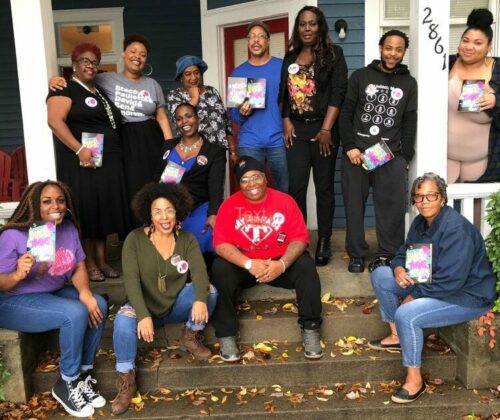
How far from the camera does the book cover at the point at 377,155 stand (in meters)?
3.93

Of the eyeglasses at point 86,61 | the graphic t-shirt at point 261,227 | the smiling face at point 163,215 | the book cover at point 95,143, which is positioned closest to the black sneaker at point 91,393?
the smiling face at point 163,215

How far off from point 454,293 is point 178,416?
5.78 feet

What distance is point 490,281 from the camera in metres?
3.41

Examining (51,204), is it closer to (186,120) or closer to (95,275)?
(95,275)

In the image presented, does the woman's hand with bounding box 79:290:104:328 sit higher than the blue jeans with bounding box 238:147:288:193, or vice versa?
the blue jeans with bounding box 238:147:288:193

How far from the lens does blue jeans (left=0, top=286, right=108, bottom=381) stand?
3.30m

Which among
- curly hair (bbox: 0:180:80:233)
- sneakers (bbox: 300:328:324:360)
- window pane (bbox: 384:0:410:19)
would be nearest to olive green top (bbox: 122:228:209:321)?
curly hair (bbox: 0:180:80:233)

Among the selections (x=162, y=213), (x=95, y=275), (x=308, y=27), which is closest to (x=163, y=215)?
(x=162, y=213)

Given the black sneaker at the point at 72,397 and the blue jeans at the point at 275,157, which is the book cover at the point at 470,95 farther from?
the black sneaker at the point at 72,397

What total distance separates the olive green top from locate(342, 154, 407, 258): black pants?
4.14 feet

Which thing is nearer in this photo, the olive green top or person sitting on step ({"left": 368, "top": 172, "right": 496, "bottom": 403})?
person sitting on step ({"left": 368, "top": 172, "right": 496, "bottom": 403})

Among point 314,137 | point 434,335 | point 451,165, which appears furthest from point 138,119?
point 434,335

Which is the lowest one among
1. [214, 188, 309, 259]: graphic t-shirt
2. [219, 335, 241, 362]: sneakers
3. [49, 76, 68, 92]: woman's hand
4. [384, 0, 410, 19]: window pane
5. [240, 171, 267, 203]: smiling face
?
[219, 335, 241, 362]: sneakers

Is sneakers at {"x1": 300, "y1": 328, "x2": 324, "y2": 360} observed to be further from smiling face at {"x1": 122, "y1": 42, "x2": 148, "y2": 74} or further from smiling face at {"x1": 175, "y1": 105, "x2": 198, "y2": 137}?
smiling face at {"x1": 122, "y1": 42, "x2": 148, "y2": 74}
